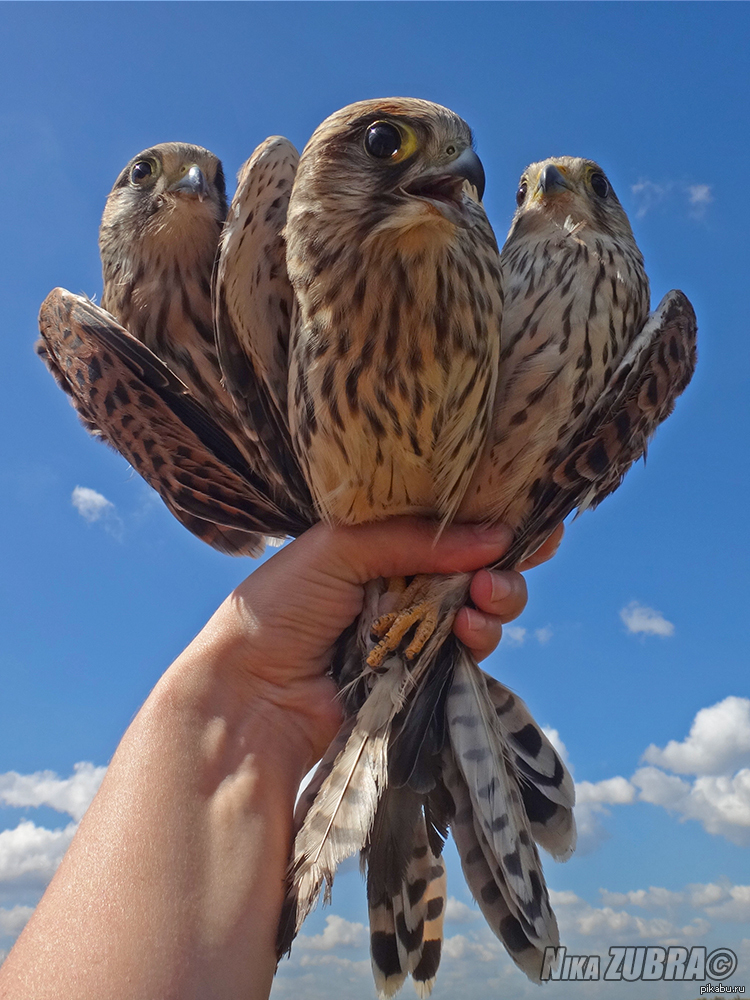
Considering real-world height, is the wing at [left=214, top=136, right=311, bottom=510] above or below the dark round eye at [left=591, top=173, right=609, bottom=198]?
below

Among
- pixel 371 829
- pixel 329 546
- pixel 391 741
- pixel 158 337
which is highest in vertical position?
pixel 158 337

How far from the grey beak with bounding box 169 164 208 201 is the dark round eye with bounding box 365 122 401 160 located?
1.15 metres

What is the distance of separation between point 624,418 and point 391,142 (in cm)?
117

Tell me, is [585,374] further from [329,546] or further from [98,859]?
[98,859]

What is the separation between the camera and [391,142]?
2434mm

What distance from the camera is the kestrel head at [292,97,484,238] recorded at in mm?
2332

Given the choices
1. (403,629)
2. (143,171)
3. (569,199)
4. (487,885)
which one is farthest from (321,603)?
(143,171)

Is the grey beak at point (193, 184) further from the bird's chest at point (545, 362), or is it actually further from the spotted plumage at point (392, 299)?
the bird's chest at point (545, 362)

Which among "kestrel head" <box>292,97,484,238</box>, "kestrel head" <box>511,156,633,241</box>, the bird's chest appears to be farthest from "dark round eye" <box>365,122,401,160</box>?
"kestrel head" <box>511,156,633,241</box>

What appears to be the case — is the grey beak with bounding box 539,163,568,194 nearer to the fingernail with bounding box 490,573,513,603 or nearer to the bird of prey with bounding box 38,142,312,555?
the bird of prey with bounding box 38,142,312,555

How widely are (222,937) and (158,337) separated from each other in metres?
2.13

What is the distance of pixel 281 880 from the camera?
2.45 meters

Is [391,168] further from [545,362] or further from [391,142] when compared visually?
[545,362]

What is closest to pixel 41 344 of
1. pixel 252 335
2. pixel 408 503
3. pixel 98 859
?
pixel 252 335
